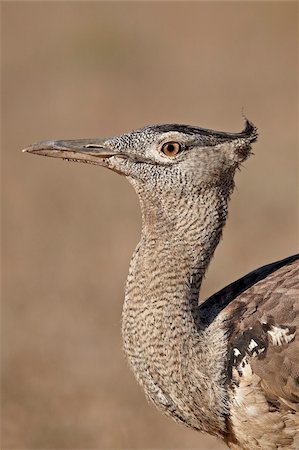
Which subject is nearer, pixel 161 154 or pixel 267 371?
pixel 267 371

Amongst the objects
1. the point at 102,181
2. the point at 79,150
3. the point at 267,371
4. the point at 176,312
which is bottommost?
Result: the point at 267,371

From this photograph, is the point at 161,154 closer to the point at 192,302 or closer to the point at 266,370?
the point at 192,302

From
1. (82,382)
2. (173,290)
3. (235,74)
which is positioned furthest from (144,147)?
(235,74)

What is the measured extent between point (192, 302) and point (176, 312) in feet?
0.32

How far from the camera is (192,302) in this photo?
14.9 feet

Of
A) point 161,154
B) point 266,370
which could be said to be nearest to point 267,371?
point 266,370

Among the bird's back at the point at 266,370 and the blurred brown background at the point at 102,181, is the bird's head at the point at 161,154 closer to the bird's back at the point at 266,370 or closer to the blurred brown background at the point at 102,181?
the bird's back at the point at 266,370

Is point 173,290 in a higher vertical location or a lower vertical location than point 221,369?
higher

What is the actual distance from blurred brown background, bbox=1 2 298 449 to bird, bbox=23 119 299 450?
69.8 inches

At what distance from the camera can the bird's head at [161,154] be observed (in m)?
4.46

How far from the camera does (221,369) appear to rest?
442 centimetres

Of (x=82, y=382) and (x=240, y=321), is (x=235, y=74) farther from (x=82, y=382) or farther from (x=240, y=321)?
(x=240, y=321)

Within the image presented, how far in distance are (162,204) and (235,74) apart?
11891mm

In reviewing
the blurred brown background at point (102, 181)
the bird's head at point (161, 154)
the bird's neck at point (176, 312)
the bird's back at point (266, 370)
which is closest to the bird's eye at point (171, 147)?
the bird's head at point (161, 154)
